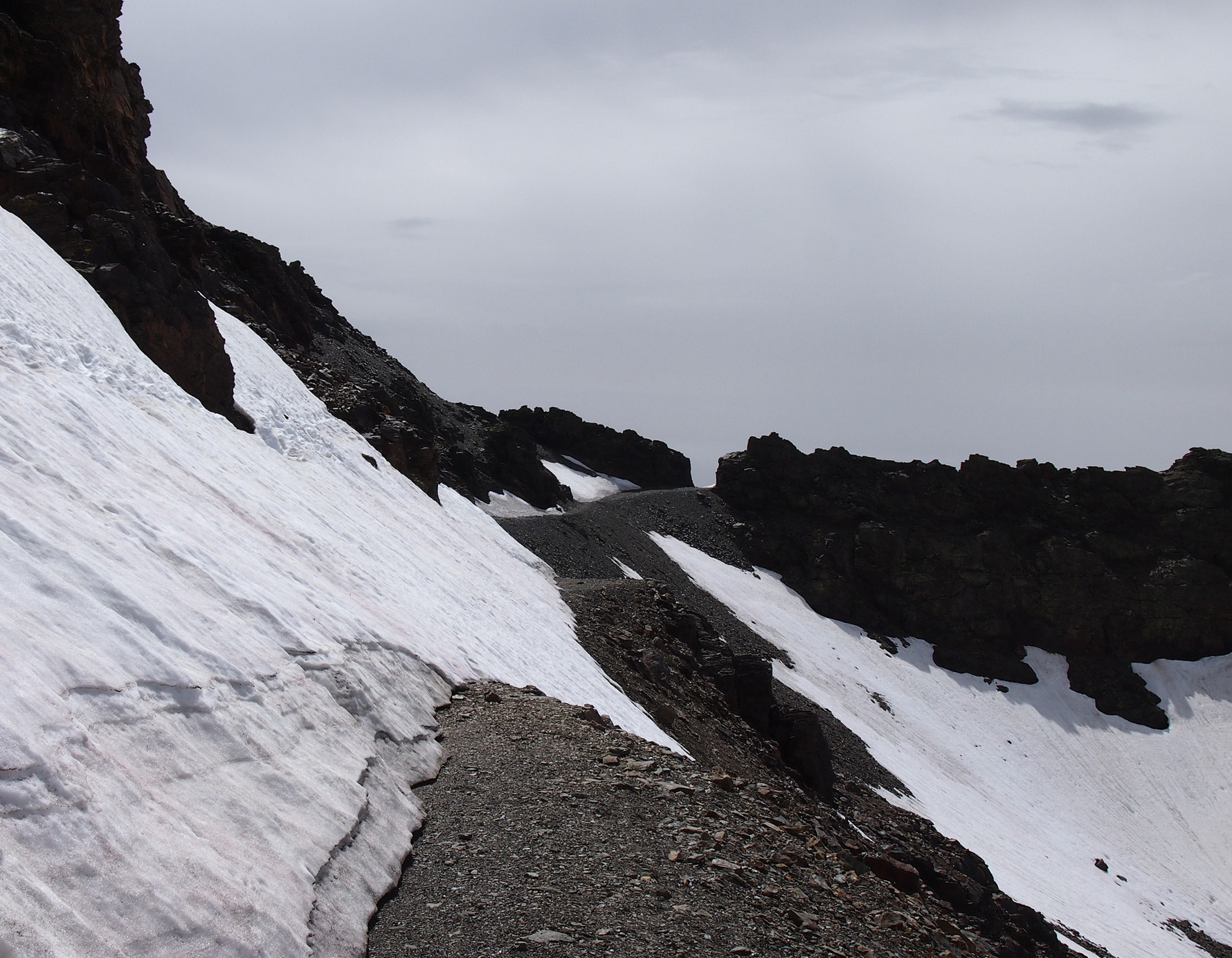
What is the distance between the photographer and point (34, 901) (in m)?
5.43

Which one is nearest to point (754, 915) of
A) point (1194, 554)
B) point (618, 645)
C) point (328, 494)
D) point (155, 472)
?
point (155, 472)

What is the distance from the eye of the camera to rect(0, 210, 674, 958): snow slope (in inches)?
244

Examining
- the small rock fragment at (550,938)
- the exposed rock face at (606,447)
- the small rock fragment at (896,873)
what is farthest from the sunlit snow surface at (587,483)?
the small rock fragment at (550,938)

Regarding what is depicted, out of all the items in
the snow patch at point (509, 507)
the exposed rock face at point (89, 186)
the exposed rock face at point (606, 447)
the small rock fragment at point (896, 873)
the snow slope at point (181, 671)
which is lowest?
the snow slope at point (181, 671)

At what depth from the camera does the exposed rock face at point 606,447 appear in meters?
84.6

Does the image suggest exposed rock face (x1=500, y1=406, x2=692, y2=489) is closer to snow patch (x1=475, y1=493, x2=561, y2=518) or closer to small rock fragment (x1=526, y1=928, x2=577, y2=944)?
snow patch (x1=475, y1=493, x2=561, y2=518)

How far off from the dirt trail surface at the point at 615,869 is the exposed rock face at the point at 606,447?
71297mm

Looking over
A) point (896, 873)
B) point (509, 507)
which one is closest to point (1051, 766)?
point (509, 507)

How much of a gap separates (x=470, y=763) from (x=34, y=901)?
6.38 metres

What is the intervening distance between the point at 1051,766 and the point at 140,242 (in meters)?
53.6

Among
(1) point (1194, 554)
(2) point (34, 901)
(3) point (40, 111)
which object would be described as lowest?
(2) point (34, 901)

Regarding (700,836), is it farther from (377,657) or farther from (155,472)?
(155,472)

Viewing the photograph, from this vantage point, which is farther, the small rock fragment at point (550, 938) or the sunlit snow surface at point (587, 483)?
the sunlit snow surface at point (587, 483)

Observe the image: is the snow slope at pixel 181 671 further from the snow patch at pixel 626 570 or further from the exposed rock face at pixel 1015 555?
the exposed rock face at pixel 1015 555
